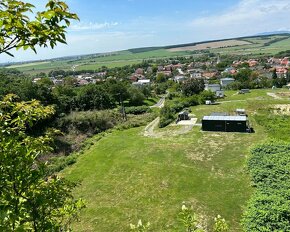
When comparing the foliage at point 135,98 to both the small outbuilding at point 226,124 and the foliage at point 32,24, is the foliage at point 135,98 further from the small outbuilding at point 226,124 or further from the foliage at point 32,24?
the foliage at point 32,24

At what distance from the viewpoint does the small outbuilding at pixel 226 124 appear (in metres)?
30.6

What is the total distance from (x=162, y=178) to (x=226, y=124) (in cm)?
1391

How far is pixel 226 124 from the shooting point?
31109 millimetres

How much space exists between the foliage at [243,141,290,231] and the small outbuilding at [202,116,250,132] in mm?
6223

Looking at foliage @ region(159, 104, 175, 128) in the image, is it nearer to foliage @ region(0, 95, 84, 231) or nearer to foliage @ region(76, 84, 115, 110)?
foliage @ region(76, 84, 115, 110)

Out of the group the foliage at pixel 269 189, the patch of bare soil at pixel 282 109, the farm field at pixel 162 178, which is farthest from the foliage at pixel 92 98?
the foliage at pixel 269 189

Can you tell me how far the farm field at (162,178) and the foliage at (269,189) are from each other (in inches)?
40.6

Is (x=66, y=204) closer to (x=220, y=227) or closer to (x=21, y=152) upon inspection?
(x=21, y=152)

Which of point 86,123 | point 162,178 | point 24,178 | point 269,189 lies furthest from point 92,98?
point 24,178

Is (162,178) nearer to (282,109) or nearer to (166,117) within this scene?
(166,117)

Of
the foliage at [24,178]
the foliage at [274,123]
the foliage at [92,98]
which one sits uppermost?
the foliage at [24,178]

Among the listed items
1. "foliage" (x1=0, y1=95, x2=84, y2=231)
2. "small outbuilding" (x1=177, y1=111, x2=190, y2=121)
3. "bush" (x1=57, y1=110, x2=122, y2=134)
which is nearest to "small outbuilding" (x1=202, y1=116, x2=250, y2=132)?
"small outbuilding" (x1=177, y1=111, x2=190, y2=121)

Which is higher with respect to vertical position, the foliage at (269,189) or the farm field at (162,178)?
the foliage at (269,189)

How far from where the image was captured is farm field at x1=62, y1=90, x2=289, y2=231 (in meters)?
15.9
